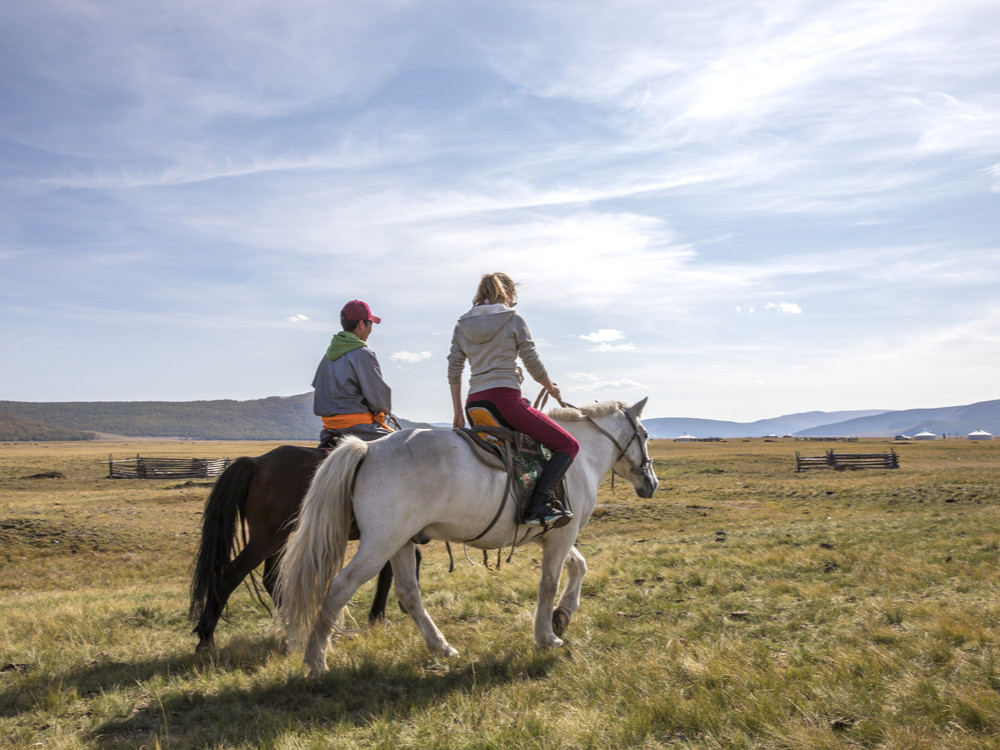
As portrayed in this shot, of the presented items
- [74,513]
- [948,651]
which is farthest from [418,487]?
[74,513]

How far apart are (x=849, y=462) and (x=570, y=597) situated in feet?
167

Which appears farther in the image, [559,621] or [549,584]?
[559,621]

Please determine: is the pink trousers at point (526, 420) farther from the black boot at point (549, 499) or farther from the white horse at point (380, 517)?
the white horse at point (380, 517)

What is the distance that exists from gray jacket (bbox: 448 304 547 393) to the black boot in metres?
0.80

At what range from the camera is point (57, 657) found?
5.84m

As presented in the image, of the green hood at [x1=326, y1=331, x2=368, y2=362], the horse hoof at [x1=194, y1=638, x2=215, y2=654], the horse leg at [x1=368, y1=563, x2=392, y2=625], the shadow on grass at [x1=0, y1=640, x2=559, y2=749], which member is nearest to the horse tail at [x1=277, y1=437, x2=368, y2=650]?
the shadow on grass at [x1=0, y1=640, x2=559, y2=749]

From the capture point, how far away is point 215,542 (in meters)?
6.05

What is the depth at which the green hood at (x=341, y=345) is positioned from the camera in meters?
6.84

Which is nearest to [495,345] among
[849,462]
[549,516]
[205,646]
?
[549,516]

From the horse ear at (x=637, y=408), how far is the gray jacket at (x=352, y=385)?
274 centimetres

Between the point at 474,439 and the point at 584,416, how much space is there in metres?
1.87

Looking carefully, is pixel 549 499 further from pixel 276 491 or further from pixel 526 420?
pixel 276 491

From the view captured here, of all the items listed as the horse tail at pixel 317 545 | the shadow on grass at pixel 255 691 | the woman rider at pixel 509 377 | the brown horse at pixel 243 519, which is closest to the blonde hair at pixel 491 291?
the woman rider at pixel 509 377

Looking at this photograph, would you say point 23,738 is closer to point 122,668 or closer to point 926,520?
point 122,668
